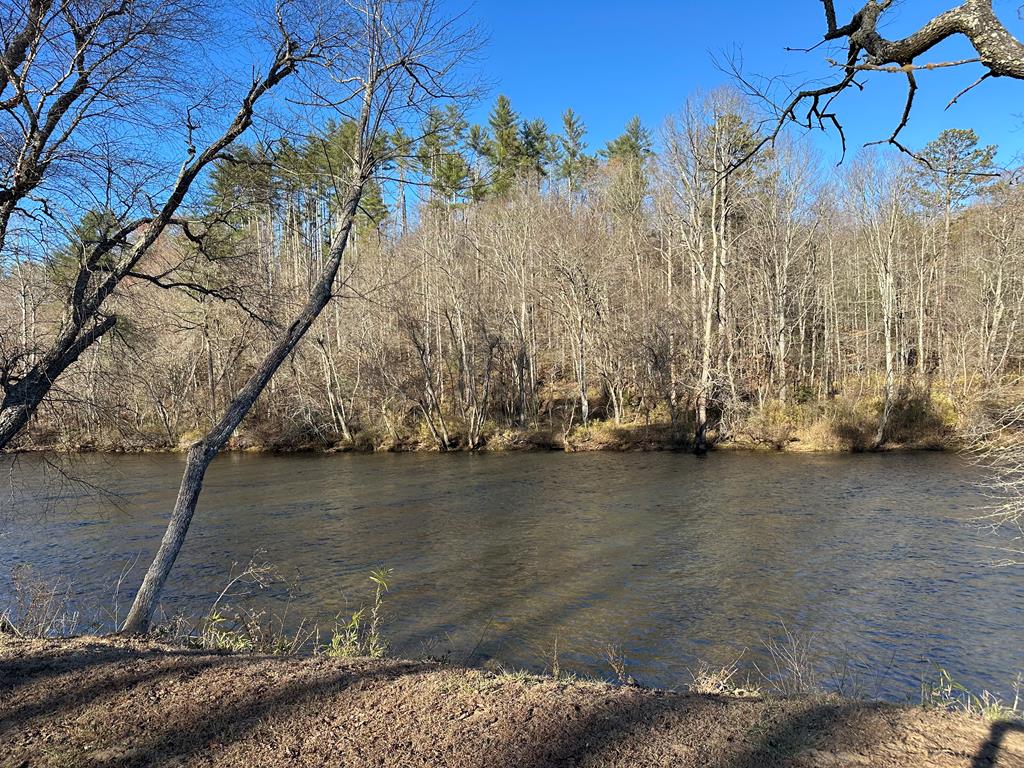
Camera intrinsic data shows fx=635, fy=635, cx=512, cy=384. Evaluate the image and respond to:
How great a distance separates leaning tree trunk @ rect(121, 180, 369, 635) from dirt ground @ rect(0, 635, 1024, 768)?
255cm

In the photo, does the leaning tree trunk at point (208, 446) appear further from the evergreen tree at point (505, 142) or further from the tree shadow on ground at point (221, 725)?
the evergreen tree at point (505, 142)

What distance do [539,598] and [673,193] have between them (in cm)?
2547

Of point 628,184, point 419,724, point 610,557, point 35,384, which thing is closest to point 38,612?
point 35,384

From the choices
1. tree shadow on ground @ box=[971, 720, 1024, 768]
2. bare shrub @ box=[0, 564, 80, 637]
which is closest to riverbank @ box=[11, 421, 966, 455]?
bare shrub @ box=[0, 564, 80, 637]

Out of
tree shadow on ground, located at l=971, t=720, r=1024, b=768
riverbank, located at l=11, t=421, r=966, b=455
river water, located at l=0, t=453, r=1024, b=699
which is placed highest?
riverbank, located at l=11, t=421, r=966, b=455

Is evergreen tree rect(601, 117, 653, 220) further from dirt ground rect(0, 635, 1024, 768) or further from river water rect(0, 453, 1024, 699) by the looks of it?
dirt ground rect(0, 635, 1024, 768)

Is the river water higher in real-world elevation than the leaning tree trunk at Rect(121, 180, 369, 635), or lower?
lower

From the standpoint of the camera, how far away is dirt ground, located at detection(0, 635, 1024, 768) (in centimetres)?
342

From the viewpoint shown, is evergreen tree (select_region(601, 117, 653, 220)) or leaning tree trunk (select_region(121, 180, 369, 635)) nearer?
leaning tree trunk (select_region(121, 180, 369, 635))

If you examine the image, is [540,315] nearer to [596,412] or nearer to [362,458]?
[596,412]

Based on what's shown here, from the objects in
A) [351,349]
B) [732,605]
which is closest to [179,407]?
[351,349]

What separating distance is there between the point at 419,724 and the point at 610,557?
961 cm

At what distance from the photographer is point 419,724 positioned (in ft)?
12.4

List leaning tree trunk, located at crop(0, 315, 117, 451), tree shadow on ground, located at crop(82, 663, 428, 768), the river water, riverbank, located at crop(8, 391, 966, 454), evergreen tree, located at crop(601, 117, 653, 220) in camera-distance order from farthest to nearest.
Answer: evergreen tree, located at crop(601, 117, 653, 220) → riverbank, located at crop(8, 391, 966, 454) → the river water → leaning tree trunk, located at crop(0, 315, 117, 451) → tree shadow on ground, located at crop(82, 663, 428, 768)
